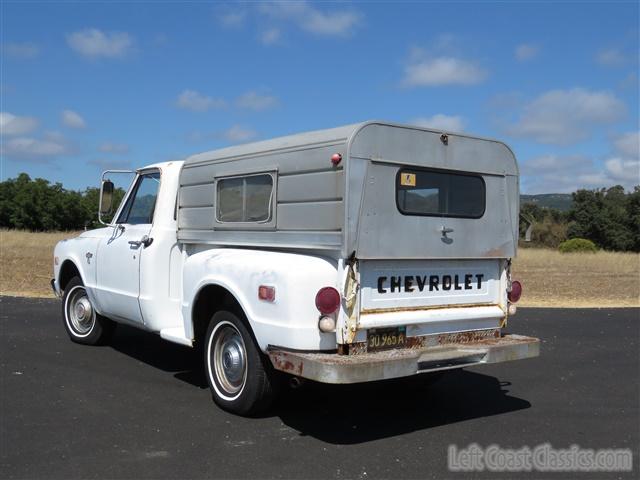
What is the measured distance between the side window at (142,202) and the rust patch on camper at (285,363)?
278 centimetres

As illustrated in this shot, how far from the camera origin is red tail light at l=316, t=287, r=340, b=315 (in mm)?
4707

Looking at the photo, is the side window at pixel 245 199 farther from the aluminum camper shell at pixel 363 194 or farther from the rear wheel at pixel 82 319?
the rear wheel at pixel 82 319

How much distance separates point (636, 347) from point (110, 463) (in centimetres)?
767

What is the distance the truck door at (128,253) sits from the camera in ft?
22.2

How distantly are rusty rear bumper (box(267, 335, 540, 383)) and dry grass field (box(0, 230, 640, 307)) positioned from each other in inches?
380

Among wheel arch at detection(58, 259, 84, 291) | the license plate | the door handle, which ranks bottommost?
the license plate

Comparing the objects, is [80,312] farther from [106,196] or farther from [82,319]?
[106,196]

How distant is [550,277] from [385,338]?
Answer: 1788 centimetres

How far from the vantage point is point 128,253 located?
6902mm

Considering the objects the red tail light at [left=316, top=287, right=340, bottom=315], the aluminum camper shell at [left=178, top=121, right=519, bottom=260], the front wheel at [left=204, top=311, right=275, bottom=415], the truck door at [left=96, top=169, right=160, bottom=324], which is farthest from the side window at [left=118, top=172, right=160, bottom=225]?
Result: the red tail light at [left=316, top=287, right=340, bottom=315]

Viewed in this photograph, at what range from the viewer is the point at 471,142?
5.65 meters

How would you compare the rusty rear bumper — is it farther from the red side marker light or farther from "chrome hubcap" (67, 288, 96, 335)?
"chrome hubcap" (67, 288, 96, 335)

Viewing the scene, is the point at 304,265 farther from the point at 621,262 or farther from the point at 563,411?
the point at 621,262

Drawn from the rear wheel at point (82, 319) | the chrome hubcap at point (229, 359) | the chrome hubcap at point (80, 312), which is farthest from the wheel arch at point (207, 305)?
the chrome hubcap at point (80, 312)
